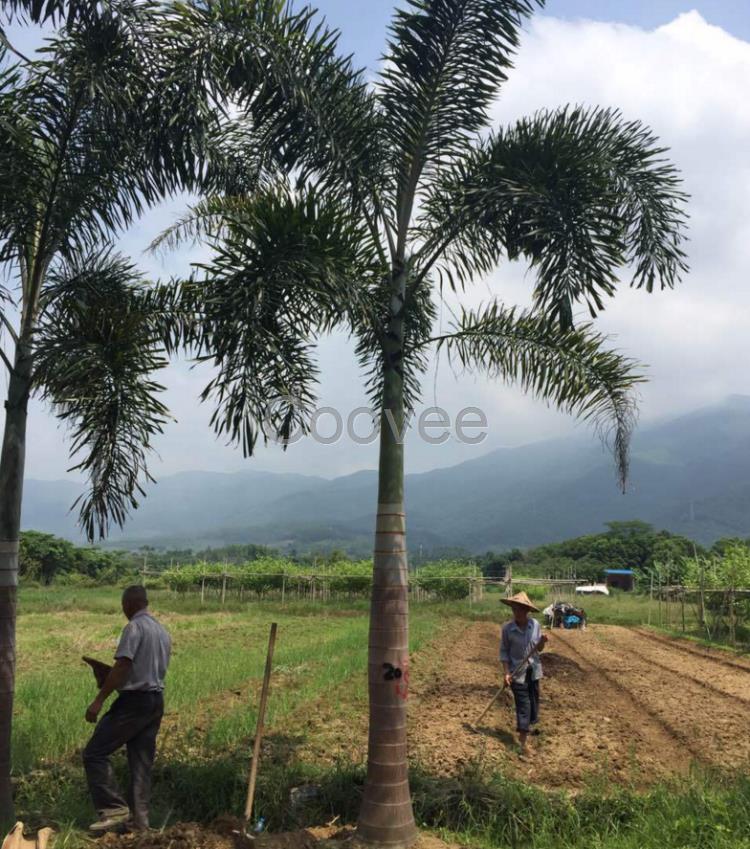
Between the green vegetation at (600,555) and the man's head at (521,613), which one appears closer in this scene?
the man's head at (521,613)

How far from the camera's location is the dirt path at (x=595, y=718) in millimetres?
7746

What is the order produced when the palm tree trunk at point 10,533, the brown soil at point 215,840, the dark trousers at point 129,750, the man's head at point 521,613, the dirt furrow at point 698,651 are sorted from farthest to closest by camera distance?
1. the dirt furrow at point 698,651
2. the man's head at point 521,613
3. the palm tree trunk at point 10,533
4. the dark trousers at point 129,750
5. the brown soil at point 215,840

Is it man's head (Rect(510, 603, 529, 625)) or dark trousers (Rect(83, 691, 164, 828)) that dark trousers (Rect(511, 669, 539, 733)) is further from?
dark trousers (Rect(83, 691, 164, 828))

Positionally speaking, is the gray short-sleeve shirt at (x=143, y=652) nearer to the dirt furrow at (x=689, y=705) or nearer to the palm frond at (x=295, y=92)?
the palm frond at (x=295, y=92)

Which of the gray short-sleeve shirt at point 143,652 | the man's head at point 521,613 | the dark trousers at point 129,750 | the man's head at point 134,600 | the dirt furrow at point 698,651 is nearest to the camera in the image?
the dark trousers at point 129,750

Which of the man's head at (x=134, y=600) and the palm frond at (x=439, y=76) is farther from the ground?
the palm frond at (x=439, y=76)

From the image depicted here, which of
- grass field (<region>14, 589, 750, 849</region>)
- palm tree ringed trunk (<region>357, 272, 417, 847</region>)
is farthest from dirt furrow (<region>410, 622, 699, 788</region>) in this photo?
palm tree ringed trunk (<region>357, 272, 417, 847</region>)

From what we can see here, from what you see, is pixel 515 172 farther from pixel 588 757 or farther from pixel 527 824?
pixel 588 757

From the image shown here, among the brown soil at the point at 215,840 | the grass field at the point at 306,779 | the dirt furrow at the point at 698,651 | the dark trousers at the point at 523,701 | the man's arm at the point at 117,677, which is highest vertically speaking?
the man's arm at the point at 117,677

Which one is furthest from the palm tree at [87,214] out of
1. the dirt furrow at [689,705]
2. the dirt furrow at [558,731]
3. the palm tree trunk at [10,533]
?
the dirt furrow at [689,705]

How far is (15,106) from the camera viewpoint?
6.41 m

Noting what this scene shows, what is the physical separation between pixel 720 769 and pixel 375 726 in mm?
3682

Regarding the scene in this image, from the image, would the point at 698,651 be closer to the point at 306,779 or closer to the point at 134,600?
the point at 306,779

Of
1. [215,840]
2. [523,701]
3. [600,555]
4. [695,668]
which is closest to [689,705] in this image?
[523,701]
